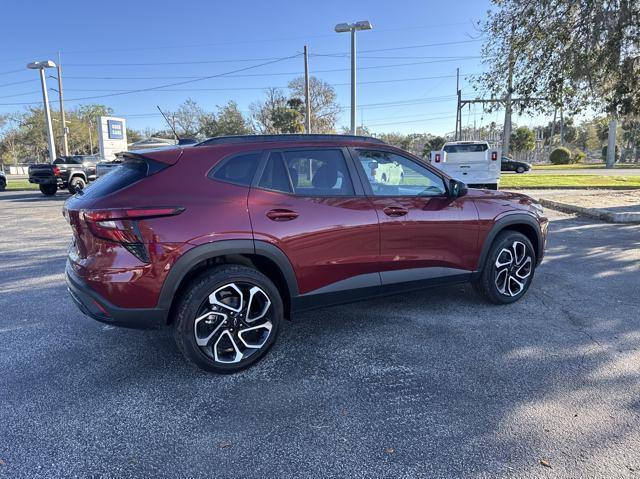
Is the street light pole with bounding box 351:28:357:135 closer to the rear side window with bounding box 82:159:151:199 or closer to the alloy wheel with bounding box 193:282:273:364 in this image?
the rear side window with bounding box 82:159:151:199

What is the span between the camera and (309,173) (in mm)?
3516

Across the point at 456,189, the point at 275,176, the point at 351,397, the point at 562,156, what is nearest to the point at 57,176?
the point at 275,176

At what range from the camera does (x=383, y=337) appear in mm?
3828

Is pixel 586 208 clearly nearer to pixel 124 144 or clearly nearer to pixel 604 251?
pixel 604 251

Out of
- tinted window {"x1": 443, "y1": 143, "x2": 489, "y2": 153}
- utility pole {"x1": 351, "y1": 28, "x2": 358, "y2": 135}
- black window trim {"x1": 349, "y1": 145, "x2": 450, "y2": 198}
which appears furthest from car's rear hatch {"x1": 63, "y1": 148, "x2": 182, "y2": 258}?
utility pole {"x1": 351, "y1": 28, "x2": 358, "y2": 135}

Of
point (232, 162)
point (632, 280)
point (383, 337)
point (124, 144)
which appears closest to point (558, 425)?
point (383, 337)

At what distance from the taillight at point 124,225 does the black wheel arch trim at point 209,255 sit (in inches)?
8.5

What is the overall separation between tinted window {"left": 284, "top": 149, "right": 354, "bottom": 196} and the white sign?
72.8 ft

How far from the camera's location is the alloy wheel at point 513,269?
14.7 feet

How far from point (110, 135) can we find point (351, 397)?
980 inches

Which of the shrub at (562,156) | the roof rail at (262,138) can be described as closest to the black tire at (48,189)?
the roof rail at (262,138)

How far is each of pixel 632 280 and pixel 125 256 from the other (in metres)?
5.86

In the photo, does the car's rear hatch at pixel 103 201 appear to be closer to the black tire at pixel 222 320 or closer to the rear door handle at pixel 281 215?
the black tire at pixel 222 320

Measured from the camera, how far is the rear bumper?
9.57 ft
